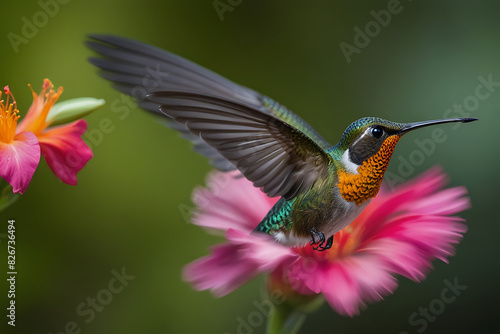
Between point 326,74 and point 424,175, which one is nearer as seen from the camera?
point 424,175

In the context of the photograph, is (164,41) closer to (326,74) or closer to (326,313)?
(326,74)

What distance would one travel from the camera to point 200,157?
1000mm

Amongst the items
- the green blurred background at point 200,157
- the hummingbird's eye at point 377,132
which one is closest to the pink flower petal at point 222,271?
the hummingbird's eye at point 377,132

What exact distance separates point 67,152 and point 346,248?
0.19m

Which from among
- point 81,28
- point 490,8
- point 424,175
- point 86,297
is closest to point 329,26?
point 490,8

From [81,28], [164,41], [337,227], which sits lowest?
[337,227]

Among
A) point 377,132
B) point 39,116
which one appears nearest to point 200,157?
point 39,116

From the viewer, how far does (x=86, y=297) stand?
0.92 m

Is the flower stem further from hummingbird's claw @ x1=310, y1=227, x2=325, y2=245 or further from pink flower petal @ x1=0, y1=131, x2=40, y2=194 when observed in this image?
hummingbird's claw @ x1=310, y1=227, x2=325, y2=245

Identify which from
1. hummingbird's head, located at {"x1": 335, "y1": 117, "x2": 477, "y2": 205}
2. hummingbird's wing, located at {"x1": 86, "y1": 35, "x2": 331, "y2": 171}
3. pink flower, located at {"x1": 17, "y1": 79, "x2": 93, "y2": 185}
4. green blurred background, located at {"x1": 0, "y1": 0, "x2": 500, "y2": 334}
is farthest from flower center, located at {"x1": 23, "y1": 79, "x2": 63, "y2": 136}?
green blurred background, located at {"x1": 0, "y1": 0, "x2": 500, "y2": 334}

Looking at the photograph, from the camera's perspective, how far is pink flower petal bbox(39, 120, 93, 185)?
400 millimetres

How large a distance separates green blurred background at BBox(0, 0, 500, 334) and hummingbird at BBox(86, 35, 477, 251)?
557 mm

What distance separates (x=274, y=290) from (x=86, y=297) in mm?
588

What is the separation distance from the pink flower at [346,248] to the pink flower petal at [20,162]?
0.34 ft
